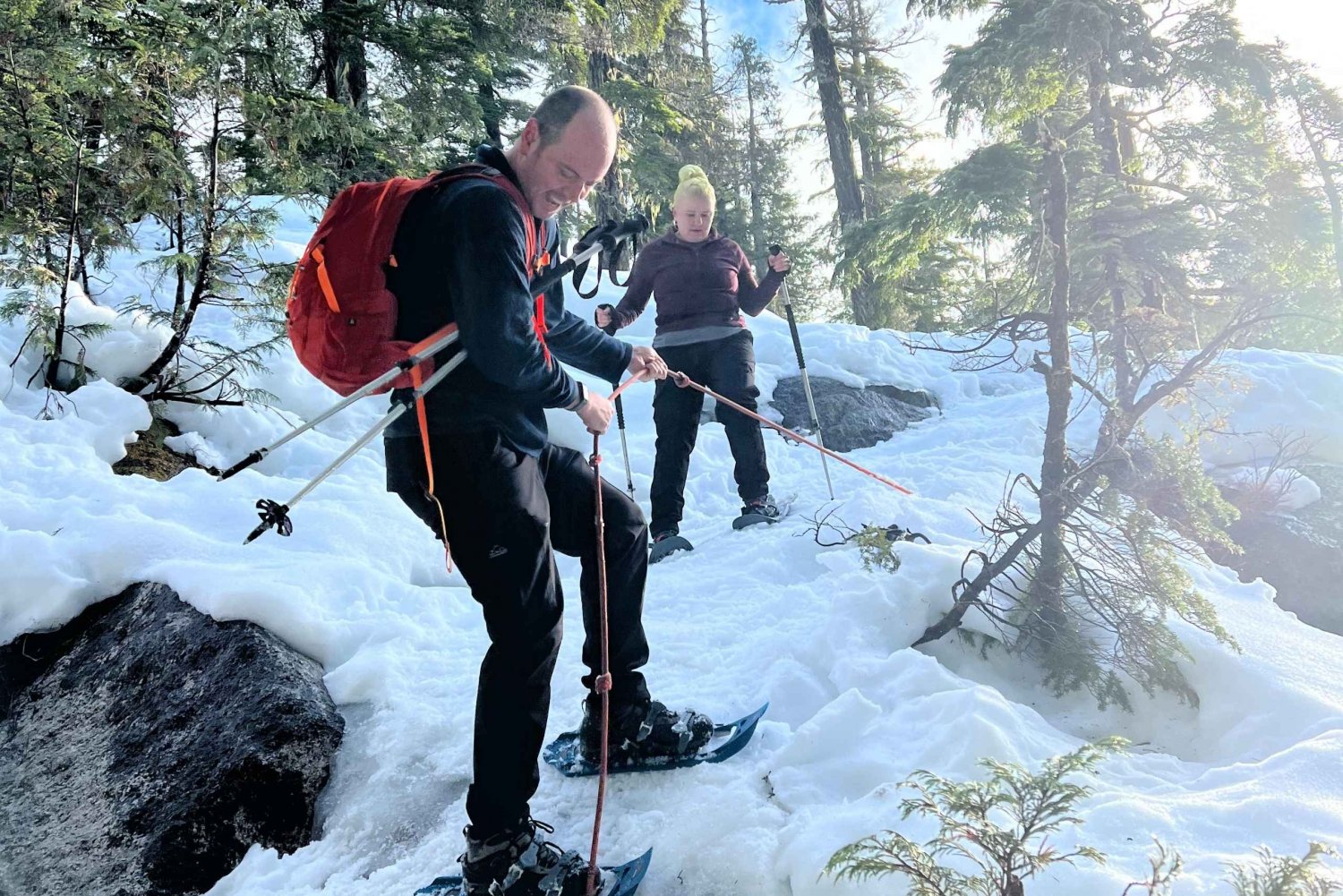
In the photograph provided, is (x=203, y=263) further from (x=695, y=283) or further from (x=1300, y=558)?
(x=1300, y=558)

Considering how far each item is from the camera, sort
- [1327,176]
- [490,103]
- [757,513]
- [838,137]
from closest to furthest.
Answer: [1327,176], [757,513], [490,103], [838,137]

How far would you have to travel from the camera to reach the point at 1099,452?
11.2 ft

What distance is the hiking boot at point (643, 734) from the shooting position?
8.80 ft

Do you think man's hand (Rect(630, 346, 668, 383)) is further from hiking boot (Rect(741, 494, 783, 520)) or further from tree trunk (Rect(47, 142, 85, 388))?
tree trunk (Rect(47, 142, 85, 388))

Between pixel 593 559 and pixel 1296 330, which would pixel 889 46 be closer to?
pixel 1296 330

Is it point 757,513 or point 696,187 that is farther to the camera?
point 757,513

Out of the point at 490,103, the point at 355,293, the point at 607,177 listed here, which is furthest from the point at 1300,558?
the point at 490,103

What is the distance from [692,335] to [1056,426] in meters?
2.88

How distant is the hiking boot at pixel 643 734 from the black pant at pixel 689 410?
2926mm

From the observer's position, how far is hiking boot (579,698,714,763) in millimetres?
2684

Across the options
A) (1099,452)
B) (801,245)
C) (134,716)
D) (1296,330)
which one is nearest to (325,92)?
(134,716)

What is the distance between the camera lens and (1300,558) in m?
6.13

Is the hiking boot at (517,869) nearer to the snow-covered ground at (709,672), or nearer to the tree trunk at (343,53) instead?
the snow-covered ground at (709,672)

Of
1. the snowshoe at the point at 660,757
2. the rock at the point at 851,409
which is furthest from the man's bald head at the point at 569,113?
the rock at the point at 851,409
